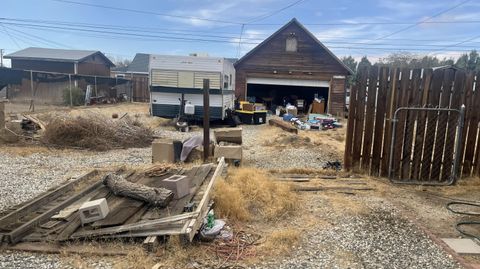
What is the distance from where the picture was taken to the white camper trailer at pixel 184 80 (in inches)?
561

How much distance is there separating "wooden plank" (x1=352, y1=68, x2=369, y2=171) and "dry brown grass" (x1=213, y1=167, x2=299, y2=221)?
1.89m

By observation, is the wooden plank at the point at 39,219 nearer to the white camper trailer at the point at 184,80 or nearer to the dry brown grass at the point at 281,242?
the dry brown grass at the point at 281,242

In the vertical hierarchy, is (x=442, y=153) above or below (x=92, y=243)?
above

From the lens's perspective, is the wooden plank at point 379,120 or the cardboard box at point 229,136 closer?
the wooden plank at point 379,120

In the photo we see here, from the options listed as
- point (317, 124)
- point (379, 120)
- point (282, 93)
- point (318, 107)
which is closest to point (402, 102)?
point (379, 120)

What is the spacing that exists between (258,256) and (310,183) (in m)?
A: 3.07

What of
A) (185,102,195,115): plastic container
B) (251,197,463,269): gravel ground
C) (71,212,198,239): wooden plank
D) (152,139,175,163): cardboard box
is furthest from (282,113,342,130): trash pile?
(71,212,198,239): wooden plank

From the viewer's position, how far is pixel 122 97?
29.4 meters

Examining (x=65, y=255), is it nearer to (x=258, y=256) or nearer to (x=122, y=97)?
(x=258, y=256)

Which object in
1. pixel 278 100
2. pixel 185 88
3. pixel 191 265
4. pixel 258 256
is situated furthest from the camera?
pixel 278 100

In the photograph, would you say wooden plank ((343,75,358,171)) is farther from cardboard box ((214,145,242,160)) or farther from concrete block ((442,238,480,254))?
concrete block ((442,238,480,254))

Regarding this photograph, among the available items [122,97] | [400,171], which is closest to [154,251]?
[400,171]

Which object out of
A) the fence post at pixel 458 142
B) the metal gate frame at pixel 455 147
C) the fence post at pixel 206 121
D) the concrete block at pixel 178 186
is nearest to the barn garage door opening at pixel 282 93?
the fence post at pixel 206 121

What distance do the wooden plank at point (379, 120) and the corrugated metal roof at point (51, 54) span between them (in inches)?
1159
